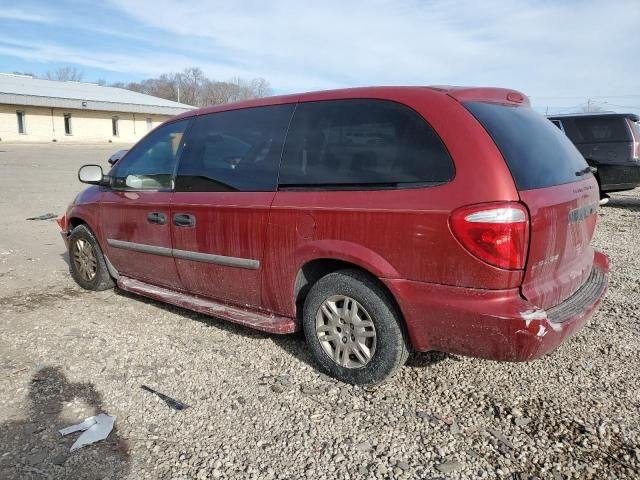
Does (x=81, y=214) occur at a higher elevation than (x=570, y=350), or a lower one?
higher

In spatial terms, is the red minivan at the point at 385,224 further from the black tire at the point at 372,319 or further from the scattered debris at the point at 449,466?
the scattered debris at the point at 449,466

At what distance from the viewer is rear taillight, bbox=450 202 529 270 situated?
255cm

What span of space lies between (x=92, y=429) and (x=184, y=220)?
1680 millimetres

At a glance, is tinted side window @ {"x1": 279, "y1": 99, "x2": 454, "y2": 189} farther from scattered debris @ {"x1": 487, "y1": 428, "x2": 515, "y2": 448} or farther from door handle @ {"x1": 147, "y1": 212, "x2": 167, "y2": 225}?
scattered debris @ {"x1": 487, "y1": 428, "x2": 515, "y2": 448}

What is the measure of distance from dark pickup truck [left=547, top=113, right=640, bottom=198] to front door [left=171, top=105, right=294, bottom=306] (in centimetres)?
842

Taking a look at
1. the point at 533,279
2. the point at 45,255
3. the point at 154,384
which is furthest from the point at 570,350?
the point at 45,255

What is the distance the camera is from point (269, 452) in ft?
8.55

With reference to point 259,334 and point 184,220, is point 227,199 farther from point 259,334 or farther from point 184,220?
point 259,334

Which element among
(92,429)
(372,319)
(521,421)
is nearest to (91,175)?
(92,429)

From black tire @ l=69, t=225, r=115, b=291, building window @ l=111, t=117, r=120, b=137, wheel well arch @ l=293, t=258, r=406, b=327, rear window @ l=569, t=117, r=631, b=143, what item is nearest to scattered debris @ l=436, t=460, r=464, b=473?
wheel well arch @ l=293, t=258, r=406, b=327

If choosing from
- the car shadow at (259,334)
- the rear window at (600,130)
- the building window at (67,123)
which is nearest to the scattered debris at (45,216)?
the car shadow at (259,334)

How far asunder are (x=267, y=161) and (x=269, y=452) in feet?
6.11

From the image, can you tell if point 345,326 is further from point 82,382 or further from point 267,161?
point 82,382

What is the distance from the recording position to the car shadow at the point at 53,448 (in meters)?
2.46
